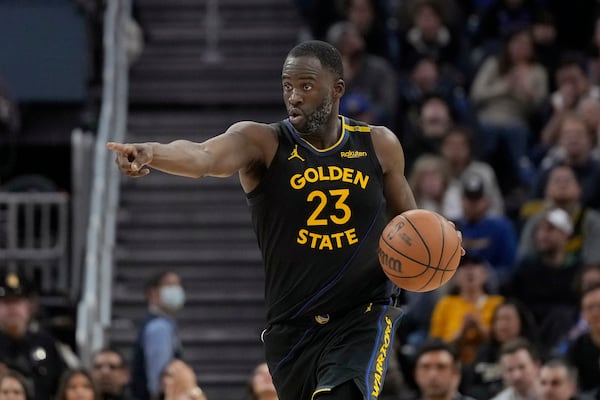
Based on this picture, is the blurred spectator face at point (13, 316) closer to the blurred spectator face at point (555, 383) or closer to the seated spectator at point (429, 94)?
the blurred spectator face at point (555, 383)

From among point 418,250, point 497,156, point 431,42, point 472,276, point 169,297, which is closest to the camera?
point 418,250

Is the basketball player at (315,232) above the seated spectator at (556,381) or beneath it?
above

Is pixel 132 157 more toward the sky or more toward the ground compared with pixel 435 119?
more toward the sky

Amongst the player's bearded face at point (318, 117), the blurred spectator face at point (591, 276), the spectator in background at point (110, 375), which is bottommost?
the spectator in background at point (110, 375)

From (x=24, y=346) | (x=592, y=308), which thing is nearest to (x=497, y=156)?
(x=592, y=308)

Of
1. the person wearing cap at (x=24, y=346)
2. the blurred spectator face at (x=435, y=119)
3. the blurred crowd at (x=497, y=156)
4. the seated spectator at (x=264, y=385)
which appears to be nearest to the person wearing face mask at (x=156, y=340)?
the person wearing cap at (x=24, y=346)

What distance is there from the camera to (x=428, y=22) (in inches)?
647

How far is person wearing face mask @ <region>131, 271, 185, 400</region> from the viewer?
Answer: 1277cm

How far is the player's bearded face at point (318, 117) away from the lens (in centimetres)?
774

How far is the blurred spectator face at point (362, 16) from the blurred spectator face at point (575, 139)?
3.37 metres

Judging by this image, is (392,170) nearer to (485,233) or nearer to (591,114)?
(485,233)

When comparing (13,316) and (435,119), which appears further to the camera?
(435,119)

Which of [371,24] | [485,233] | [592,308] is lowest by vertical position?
[592,308]

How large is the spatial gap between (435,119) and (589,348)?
4117 mm
